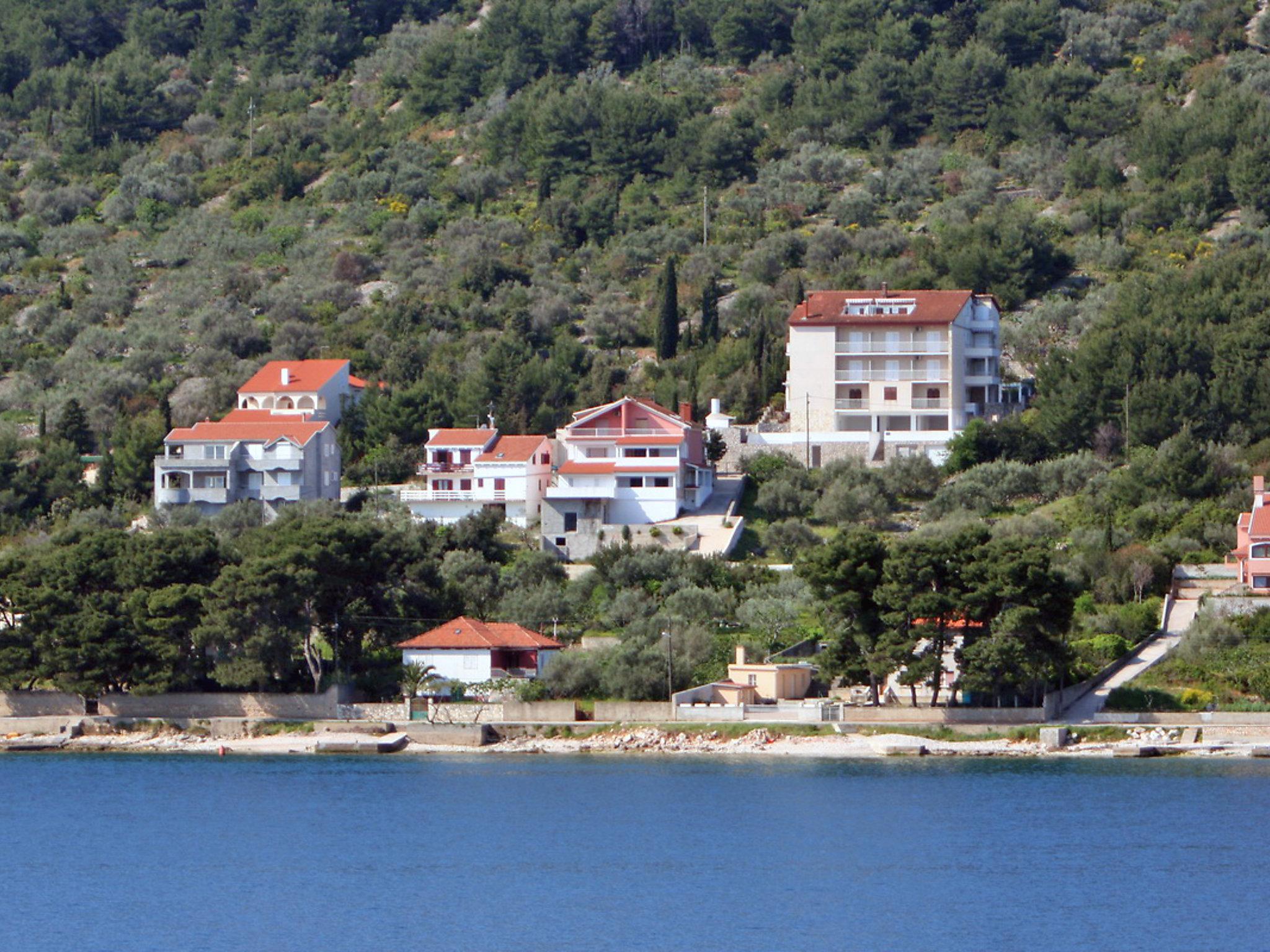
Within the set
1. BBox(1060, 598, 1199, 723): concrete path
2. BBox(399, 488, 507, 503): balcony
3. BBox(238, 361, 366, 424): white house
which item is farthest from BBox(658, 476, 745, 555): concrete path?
BBox(238, 361, 366, 424): white house

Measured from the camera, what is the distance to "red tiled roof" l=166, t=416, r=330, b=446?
82.0 meters

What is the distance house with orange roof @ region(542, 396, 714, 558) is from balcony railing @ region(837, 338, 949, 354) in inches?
376

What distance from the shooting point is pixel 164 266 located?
123062mm

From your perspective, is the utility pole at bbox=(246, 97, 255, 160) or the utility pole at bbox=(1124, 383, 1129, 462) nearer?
the utility pole at bbox=(1124, 383, 1129, 462)

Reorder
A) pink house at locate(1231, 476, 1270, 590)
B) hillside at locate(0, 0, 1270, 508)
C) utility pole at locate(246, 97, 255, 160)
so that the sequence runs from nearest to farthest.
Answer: pink house at locate(1231, 476, 1270, 590) < hillside at locate(0, 0, 1270, 508) < utility pole at locate(246, 97, 255, 160)

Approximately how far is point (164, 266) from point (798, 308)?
46.0 meters

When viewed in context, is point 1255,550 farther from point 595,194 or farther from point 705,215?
point 595,194

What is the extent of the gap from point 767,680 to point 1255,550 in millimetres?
15040

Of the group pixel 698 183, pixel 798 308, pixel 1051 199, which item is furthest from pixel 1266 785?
pixel 698 183

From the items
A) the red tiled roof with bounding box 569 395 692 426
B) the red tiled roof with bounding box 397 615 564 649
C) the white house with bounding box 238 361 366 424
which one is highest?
the white house with bounding box 238 361 366 424

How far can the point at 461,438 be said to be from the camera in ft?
269

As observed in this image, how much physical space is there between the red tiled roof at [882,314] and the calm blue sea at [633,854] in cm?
3195

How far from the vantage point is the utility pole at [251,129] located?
141000 millimetres

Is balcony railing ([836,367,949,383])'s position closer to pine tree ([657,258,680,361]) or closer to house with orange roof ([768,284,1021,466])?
house with orange roof ([768,284,1021,466])
